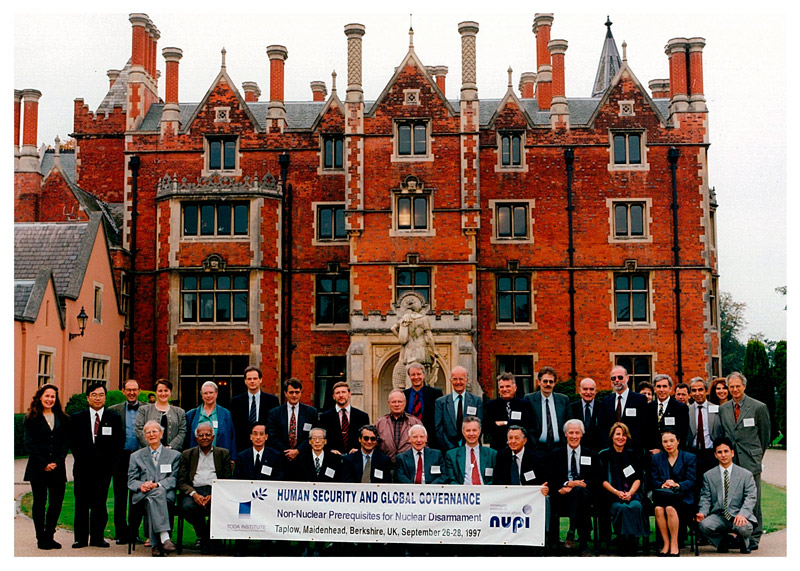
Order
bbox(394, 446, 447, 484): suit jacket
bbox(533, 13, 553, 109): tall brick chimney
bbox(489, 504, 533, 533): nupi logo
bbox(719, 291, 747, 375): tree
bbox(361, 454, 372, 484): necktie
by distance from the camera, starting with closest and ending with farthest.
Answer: bbox(489, 504, 533, 533): nupi logo, bbox(394, 446, 447, 484): suit jacket, bbox(361, 454, 372, 484): necktie, bbox(533, 13, 553, 109): tall brick chimney, bbox(719, 291, 747, 375): tree

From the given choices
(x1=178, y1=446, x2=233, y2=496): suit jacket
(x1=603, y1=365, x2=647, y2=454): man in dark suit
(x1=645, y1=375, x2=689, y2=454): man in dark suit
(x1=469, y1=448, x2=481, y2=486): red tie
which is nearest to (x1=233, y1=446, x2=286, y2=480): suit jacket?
(x1=178, y1=446, x2=233, y2=496): suit jacket

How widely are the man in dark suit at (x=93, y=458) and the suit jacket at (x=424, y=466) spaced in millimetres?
3395

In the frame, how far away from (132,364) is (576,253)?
506 inches

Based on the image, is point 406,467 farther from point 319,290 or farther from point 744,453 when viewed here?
point 319,290

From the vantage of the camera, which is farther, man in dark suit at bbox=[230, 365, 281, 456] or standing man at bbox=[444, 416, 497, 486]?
man in dark suit at bbox=[230, 365, 281, 456]

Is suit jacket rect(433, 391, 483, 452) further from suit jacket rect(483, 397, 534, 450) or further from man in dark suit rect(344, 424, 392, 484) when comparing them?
man in dark suit rect(344, 424, 392, 484)

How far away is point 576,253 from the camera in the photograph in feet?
85.1

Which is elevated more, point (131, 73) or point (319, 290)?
point (131, 73)

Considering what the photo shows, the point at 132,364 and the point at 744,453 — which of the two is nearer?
the point at 744,453

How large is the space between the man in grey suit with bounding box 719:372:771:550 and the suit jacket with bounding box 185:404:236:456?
597 cm

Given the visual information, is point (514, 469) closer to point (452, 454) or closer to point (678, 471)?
point (452, 454)

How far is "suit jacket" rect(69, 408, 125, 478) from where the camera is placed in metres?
10.9

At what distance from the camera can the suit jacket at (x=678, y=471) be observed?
10516 mm

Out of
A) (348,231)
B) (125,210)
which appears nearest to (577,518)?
(348,231)
